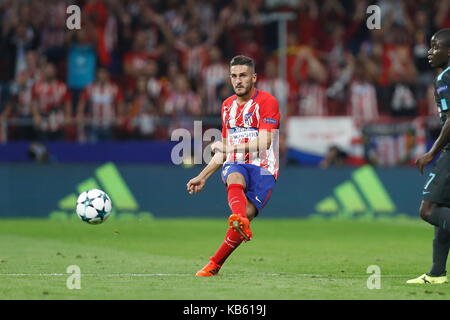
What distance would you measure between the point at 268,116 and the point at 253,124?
194 millimetres

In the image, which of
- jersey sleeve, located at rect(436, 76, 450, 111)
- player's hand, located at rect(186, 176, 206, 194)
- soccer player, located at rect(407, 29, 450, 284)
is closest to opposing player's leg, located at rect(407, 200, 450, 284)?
soccer player, located at rect(407, 29, 450, 284)

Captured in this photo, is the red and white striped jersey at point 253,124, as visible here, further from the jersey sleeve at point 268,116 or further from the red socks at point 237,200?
the red socks at point 237,200

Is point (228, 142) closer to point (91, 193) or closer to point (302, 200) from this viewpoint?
point (91, 193)

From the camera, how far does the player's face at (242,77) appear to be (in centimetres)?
988

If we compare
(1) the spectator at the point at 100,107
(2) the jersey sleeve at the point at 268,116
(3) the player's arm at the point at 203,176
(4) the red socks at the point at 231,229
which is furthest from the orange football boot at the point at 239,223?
(1) the spectator at the point at 100,107

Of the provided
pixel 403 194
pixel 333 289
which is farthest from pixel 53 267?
pixel 403 194

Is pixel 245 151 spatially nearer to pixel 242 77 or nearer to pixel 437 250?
pixel 242 77

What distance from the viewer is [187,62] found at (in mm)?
22828

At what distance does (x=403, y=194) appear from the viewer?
805 inches

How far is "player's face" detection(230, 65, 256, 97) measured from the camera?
988cm

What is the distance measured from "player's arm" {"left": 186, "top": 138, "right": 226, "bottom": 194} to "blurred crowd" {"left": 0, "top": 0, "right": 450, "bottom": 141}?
10.4m

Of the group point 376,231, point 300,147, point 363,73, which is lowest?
point 376,231

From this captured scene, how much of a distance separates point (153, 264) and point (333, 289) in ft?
9.96

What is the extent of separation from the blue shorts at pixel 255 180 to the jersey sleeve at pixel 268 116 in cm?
43
